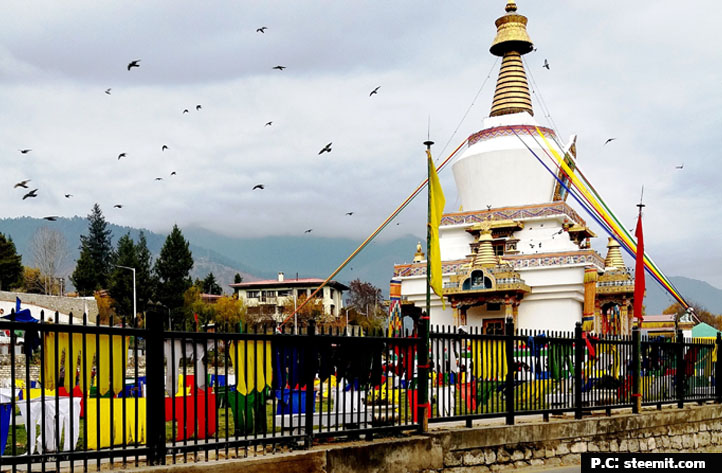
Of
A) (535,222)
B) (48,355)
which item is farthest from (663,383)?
(535,222)

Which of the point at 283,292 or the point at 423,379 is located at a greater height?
the point at 423,379

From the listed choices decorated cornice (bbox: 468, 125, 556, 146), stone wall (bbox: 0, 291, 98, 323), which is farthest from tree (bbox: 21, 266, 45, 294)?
decorated cornice (bbox: 468, 125, 556, 146)

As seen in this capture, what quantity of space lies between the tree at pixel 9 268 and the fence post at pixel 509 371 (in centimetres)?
6002

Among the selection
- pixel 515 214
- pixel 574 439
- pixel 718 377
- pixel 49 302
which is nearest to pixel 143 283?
pixel 49 302

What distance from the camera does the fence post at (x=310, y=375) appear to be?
29.0 ft

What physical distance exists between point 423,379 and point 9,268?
61075 millimetres

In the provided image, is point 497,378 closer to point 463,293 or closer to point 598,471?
point 598,471

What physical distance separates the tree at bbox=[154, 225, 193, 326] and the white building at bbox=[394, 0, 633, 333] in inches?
1209

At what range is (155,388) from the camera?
24.7 ft

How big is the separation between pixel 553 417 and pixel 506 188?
87.6ft

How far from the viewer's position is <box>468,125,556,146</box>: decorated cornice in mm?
37750

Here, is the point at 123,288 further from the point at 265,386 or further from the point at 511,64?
the point at 265,386

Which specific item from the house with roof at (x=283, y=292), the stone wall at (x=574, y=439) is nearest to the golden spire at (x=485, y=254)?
the stone wall at (x=574, y=439)

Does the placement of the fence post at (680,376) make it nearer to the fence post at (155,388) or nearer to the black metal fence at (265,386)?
the black metal fence at (265,386)
